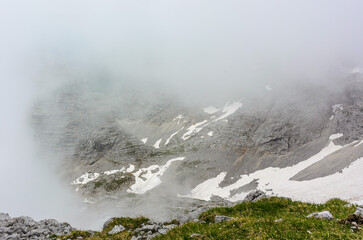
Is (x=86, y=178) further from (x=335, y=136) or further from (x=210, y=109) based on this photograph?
(x=335, y=136)

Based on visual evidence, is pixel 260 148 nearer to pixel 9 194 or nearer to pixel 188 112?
pixel 188 112

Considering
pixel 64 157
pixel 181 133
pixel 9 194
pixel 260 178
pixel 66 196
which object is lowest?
pixel 260 178

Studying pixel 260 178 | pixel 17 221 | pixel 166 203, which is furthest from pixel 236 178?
pixel 17 221

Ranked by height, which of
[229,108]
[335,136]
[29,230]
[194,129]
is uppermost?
[229,108]

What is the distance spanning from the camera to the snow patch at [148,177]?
339 ft

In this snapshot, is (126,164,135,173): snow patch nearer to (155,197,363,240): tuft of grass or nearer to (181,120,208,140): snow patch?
(181,120,208,140): snow patch

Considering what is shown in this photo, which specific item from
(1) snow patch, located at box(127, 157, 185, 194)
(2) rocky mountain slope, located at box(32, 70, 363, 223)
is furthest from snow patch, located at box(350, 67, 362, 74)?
(1) snow patch, located at box(127, 157, 185, 194)

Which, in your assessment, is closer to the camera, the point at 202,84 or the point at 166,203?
the point at 166,203

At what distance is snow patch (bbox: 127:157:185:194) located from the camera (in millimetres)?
103375

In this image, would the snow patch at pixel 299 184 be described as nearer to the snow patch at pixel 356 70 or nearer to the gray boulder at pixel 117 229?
the gray boulder at pixel 117 229

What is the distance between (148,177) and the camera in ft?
366

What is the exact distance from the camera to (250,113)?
129 m

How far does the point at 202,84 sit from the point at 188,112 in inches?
1915

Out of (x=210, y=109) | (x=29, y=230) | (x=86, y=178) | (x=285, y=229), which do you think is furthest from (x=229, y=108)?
(x=285, y=229)
